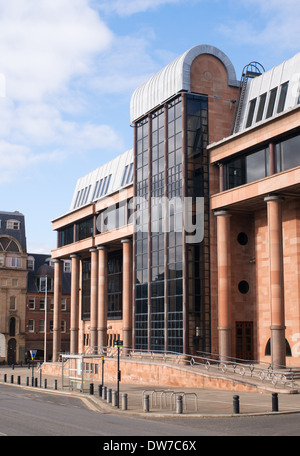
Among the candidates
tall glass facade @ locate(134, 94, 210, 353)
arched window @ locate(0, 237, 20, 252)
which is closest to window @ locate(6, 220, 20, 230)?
arched window @ locate(0, 237, 20, 252)

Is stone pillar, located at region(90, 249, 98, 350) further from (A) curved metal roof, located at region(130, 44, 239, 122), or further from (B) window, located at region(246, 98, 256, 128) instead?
(B) window, located at region(246, 98, 256, 128)

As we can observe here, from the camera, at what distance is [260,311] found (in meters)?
48.5

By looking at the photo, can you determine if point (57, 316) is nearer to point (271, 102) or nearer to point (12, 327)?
point (12, 327)

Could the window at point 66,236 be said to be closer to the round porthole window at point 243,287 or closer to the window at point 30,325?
the window at point 30,325

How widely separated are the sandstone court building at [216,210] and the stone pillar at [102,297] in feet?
31.5

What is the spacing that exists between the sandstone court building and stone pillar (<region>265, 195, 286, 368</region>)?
7 cm

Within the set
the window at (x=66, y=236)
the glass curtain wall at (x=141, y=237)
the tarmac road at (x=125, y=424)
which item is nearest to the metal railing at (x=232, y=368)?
the glass curtain wall at (x=141, y=237)

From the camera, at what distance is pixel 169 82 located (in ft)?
170

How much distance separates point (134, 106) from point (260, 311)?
892 inches

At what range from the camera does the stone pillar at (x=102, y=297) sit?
6544 centimetres

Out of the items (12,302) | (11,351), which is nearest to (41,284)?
(12,302)

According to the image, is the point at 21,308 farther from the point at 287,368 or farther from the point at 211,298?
the point at 287,368

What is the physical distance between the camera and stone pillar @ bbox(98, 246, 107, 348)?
65.4 metres
